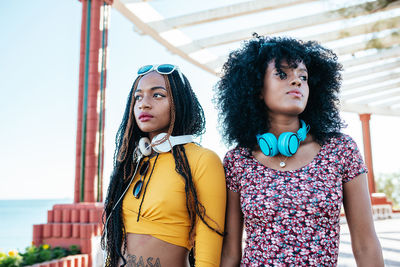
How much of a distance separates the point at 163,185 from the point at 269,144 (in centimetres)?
51

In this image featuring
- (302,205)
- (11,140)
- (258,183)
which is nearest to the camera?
(302,205)

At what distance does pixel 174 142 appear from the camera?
1.87m

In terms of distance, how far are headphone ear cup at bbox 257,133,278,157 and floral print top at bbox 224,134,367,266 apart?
8 centimetres

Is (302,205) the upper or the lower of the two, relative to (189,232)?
upper

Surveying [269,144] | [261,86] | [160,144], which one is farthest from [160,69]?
[269,144]

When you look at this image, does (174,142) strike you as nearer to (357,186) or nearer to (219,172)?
(219,172)

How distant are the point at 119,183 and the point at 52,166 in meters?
110

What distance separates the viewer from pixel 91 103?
5.96 metres

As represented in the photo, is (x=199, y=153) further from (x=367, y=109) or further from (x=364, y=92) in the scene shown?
(x=367, y=109)

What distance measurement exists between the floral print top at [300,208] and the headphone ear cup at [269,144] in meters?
0.08

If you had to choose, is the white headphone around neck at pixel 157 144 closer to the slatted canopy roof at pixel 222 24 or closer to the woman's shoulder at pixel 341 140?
the woman's shoulder at pixel 341 140

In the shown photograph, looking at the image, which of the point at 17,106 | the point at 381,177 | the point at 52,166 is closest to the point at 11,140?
the point at 17,106

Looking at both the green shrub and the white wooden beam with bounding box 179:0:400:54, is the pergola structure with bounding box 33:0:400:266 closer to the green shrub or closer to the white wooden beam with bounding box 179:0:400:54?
the white wooden beam with bounding box 179:0:400:54

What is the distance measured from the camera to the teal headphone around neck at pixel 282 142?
1.64m
